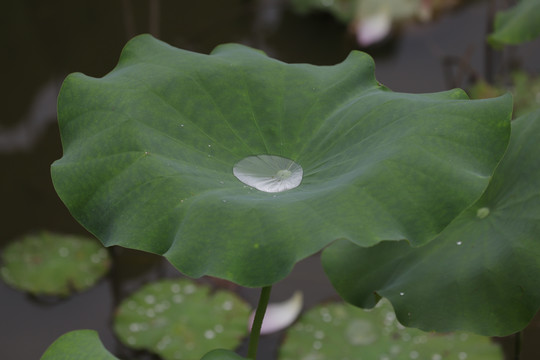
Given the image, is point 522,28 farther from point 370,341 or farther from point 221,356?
point 221,356

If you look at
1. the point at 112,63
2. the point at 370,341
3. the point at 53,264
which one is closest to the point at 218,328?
the point at 370,341

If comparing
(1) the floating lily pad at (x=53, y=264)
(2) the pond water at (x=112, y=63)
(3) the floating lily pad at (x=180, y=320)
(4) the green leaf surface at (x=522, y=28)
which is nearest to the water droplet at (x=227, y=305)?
(3) the floating lily pad at (x=180, y=320)

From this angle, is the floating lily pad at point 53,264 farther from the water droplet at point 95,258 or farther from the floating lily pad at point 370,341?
the floating lily pad at point 370,341

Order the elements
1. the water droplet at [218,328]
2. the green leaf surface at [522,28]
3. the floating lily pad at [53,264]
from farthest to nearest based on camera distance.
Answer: the floating lily pad at [53,264], the water droplet at [218,328], the green leaf surface at [522,28]

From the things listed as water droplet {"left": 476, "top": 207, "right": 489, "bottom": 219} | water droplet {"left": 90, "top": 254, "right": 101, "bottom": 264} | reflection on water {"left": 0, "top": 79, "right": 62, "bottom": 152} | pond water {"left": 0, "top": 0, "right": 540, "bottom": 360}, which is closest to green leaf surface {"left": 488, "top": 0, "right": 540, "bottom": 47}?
water droplet {"left": 476, "top": 207, "right": 489, "bottom": 219}

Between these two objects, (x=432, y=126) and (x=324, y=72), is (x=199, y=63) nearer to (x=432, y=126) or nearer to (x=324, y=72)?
(x=324, y=72)

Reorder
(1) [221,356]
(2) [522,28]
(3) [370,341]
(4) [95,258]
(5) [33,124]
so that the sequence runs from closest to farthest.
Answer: (1) [221,356]
(2) [522,28]
(3) [370,341]
(4) [95,258]
(5) [33,124]
